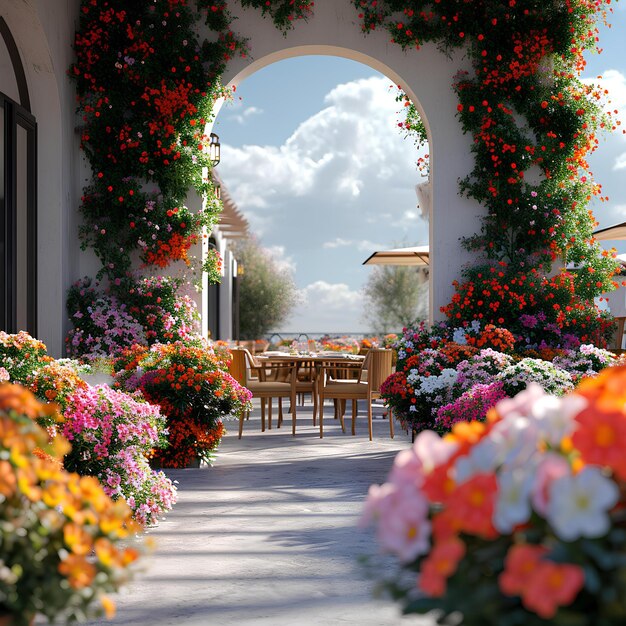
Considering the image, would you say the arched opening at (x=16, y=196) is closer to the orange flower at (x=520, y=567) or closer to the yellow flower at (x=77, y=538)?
the yellow flower at (x=77, y=538)

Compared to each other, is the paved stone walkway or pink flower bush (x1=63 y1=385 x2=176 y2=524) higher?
pink flower bush (x1=63 y1=385 x2=176 y2=524)

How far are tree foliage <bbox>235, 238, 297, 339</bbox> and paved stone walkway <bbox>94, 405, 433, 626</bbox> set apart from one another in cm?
1543

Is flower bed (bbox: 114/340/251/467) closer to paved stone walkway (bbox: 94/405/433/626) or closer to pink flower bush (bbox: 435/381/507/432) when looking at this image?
paved stone walkway (bbox: 94/405/433/626)

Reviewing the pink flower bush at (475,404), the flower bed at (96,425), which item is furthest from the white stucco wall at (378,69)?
the flower bed at (96,425)

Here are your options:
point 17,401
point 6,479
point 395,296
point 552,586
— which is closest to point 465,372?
point 17,401

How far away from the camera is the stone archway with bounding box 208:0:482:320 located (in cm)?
828

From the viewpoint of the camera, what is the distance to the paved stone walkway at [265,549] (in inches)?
112

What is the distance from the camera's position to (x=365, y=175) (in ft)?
115

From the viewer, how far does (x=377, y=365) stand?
8188 mm

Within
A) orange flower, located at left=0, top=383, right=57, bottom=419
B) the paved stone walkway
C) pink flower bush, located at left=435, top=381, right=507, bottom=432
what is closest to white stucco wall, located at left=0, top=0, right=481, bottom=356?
the paved stone walkway

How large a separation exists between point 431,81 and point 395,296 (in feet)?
49.1

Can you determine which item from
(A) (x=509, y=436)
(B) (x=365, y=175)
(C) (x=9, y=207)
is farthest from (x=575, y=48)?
(B) (x=365, y=175)

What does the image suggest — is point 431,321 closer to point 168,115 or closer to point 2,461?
point 168,115

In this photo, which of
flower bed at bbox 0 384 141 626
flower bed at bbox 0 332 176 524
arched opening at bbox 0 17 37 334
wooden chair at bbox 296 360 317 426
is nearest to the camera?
flower bed at bbox 0 384 141 626
